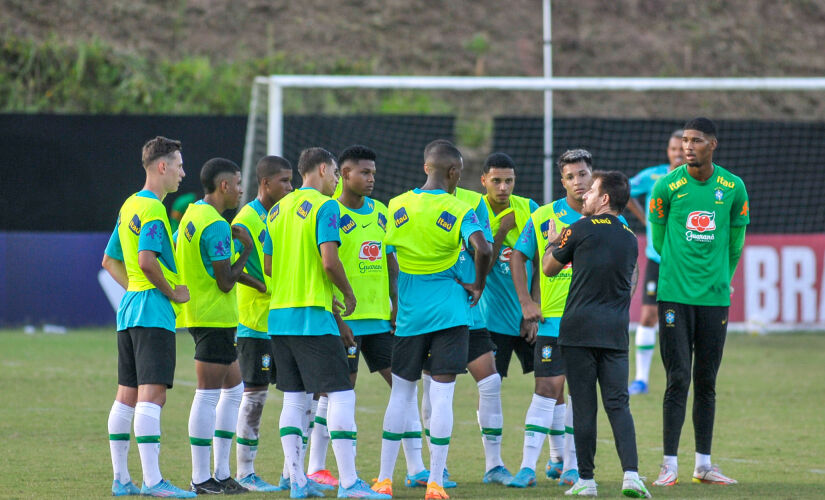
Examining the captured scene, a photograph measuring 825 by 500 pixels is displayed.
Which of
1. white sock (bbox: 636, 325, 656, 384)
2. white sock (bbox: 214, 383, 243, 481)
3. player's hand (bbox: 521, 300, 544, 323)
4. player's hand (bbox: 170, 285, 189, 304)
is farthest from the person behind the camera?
white sock (bbox: 636, 325, 656, 384)

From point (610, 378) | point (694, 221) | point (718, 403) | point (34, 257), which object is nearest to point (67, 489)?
point (610, 378)

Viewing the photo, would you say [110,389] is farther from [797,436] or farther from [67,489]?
[797,436]

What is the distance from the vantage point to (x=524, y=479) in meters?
7.28

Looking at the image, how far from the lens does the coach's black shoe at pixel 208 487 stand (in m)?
6.90

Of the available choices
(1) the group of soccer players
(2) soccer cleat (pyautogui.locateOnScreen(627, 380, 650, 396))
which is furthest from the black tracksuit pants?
(2) soccer cleat (pyautogui.locateOnScreen(627, 380, 650, 396))

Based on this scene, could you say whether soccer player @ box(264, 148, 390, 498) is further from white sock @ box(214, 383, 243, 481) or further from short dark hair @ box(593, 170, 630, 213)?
short dark hair @ box(593, 170, 630, 213)

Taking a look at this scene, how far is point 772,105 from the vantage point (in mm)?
28938

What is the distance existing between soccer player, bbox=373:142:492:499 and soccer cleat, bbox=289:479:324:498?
1.13 ft

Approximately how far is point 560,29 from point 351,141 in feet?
36.7


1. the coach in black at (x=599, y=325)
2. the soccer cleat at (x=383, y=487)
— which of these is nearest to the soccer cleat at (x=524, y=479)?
the coach in black at (x=599, y=325)

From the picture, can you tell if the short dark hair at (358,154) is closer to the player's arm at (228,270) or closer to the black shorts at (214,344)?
the player's arm at (228,270)

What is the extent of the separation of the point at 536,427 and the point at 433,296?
1.20 meters

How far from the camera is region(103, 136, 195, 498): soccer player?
21.8ft

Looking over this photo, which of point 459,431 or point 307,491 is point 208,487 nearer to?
point 307,491
